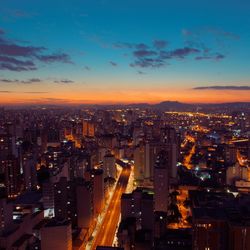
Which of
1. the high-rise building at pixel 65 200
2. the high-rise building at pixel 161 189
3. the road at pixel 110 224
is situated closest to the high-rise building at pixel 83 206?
the high-rise building at pixel 65 200

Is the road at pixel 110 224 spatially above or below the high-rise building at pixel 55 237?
below

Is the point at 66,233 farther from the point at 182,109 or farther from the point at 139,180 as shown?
the point at 182,109

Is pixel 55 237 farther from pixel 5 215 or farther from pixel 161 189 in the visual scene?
pixel 161 189

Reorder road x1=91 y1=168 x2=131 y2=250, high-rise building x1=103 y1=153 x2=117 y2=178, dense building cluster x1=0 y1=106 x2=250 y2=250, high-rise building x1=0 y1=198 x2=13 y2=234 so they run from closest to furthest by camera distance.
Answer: dense building cluster x1=0 y1=106 x2=250 y2=250
high-rise building x1=0 y1=198 x2=13 y2=234
road x1=91 y1=168 x2=131 y2=250
high-rise building x1=103 y1=153 x2=117 y2=178

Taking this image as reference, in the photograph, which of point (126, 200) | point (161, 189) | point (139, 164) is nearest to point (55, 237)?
point (126, 200)

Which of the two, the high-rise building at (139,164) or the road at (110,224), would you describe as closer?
the road at (110,224)

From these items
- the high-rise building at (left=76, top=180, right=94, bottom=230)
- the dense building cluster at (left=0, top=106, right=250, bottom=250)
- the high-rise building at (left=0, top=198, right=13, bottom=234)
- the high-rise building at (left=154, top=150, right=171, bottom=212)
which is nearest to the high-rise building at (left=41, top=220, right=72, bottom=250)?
the dense building cluster at (left=0, top=106, right=250, bottom=250)

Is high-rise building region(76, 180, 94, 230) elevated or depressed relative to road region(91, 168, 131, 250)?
elevated

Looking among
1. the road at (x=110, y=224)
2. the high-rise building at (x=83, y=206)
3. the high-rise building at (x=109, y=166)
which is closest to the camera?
the road at (x=110, y=224)

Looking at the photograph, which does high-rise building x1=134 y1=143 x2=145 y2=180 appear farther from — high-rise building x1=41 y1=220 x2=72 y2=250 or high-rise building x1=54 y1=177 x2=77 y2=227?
high-rise building x1=41 y1=220 x2=72 y2=250

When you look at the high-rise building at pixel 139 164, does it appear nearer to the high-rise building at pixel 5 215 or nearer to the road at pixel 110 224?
the road at pixel 110 224

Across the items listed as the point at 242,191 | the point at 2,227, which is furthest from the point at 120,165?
the point at 2,227
